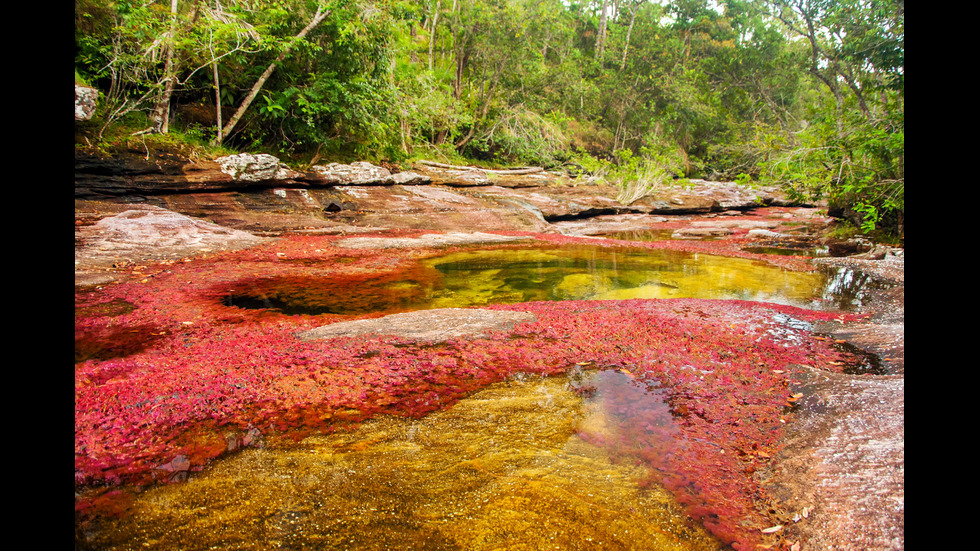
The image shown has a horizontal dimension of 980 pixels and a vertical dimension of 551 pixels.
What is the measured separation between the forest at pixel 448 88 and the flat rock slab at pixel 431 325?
4479mm

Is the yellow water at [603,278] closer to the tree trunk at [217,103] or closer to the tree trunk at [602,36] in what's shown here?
the tree trunk at [217,103]

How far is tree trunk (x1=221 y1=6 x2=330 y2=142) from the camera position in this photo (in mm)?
16266

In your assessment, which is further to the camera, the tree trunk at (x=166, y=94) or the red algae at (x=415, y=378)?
the tree trunk at (x=166, y=94)

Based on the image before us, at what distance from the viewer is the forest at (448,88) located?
44.3ft

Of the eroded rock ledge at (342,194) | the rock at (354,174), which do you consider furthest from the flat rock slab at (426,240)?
the rock at (354,174)

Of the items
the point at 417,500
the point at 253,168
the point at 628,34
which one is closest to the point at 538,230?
the point at 253,168

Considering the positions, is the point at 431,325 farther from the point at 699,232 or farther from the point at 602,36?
the point at 602,36

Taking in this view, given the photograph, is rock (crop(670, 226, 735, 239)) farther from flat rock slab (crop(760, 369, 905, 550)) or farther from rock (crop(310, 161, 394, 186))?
flat rock slab (crop(760, 369, 905, 550))

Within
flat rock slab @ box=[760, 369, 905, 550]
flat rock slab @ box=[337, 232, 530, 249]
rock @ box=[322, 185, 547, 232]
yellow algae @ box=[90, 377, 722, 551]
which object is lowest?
yellow algae @ box=[90, 377, 722, 551]

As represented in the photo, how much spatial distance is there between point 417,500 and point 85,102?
16183 mm

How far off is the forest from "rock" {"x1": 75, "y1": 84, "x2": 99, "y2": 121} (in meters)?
0.54

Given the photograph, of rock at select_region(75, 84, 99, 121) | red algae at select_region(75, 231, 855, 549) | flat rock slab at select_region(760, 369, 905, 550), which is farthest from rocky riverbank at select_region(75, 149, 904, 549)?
rock at select_region(75, 84, 99, 121)

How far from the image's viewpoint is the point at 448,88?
24.6 metres

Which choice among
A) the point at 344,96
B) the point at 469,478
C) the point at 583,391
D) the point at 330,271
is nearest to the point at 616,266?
the point at 330,271
